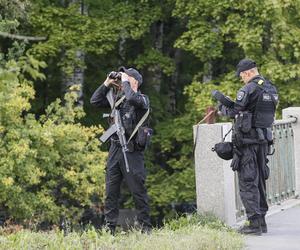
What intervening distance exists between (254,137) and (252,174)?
0.36 meters

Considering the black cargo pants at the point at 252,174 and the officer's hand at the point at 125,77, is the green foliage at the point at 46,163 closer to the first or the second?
the officer's hand at the point at 125,77

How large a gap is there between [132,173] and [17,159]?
18.4 ft

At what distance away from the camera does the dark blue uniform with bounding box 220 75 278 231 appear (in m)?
6.84

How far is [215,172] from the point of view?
7.53m

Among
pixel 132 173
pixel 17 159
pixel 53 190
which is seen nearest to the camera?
pixel 132 173

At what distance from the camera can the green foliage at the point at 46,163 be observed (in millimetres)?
12477

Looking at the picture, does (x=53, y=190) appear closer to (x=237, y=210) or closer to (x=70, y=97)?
(x=70, y=97)

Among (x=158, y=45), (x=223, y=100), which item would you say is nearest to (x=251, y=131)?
(x=223, y=100)

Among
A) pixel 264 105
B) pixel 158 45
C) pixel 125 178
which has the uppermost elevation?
pixel 158 45

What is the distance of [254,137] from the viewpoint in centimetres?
697

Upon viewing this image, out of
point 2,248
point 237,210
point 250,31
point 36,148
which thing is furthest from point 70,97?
point 2,248

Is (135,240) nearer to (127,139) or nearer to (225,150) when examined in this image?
(127,139)

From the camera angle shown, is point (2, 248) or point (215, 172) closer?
point (2, 248)

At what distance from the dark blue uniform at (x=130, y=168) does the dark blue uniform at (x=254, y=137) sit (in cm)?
83
